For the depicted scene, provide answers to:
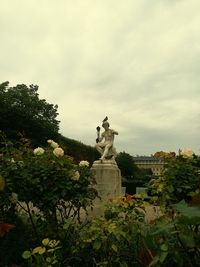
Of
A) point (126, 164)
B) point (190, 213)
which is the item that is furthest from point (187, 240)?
point (126, 164)

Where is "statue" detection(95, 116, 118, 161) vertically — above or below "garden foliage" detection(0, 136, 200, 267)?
above

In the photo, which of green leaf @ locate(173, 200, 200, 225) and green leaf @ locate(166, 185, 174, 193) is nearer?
green leaf @ locate(173, 200, 200, 225)

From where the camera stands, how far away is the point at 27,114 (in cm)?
4162

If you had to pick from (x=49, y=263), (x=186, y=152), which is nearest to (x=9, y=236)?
(x=49, y=263)

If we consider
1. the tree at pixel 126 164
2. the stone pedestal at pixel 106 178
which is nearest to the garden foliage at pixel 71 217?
the stone pedestal at pixel 106 178

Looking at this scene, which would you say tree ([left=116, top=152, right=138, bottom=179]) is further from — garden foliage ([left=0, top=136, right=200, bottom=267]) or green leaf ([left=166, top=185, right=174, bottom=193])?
green leaf ([left=166, top=185, right=174, bottom=193])

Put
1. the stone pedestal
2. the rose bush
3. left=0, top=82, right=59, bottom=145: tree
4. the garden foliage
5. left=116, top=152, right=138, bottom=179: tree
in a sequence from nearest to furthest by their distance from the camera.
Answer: the garden foliage
the rose bush
the stone pedestal
left=0, top=82, right=59, bottom=145: tree
left=116, top=152, right=138, bottom=179: tree

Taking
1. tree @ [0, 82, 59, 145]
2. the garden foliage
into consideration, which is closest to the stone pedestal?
the garden foliage

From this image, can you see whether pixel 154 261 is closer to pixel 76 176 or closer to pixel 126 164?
pixel 76 176

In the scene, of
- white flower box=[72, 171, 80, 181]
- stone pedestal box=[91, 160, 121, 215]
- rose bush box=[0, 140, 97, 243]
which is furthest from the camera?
stone pedestal box=[91, 160, 121, 215]

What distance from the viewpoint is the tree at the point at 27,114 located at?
40531 millimetres

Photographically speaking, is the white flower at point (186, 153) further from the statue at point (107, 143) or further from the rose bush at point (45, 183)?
the statue at point (107, 143)

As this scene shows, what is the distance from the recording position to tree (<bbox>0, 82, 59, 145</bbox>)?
40531 millimetres

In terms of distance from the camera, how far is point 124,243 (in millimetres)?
4117
